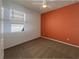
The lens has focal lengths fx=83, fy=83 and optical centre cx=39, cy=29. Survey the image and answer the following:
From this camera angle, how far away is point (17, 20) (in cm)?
481

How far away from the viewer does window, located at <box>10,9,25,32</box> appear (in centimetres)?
442

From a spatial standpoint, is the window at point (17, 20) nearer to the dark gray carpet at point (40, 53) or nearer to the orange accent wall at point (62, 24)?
the dark gray carpet at point (40, 53)

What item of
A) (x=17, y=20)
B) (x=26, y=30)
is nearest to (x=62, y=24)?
(x=26, y=30)

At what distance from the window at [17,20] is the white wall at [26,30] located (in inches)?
9.5

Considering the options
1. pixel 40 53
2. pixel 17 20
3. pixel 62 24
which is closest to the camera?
pixel 40 53

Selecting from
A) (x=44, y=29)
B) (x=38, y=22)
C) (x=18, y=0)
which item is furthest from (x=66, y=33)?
(x=18, y=0)

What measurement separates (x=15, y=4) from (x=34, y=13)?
2.34 m

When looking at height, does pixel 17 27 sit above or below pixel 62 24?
below

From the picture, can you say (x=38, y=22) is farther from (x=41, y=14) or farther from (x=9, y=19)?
(x=9, y=19)

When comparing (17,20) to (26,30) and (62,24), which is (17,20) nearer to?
(26,30)

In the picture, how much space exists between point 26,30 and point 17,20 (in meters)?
1.10

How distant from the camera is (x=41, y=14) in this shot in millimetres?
7621

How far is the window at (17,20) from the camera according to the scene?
442 cm

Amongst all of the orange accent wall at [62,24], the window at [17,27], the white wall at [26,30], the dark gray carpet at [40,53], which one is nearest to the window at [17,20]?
the window at [17,27]
